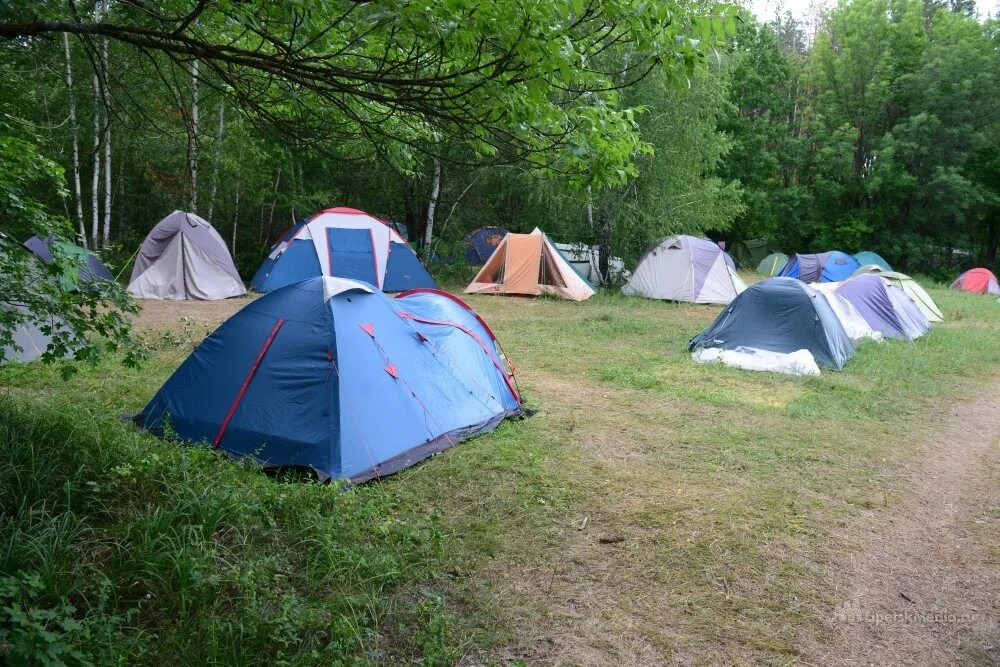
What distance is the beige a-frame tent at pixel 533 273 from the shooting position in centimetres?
1446

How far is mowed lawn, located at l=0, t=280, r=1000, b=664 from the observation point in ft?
9.07

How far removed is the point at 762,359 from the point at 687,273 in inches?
274

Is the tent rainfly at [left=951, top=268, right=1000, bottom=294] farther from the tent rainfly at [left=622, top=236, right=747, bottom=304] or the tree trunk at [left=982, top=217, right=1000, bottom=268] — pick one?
the tent rainfly at [left=622, top=236, right=747, bottom=304]

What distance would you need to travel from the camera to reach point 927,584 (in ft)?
11.7

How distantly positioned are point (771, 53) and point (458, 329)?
27.0 metres

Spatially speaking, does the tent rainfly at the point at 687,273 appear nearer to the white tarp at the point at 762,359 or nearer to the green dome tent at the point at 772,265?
the white tarp at the point at 762,359

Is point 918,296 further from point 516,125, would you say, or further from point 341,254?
point 516,125

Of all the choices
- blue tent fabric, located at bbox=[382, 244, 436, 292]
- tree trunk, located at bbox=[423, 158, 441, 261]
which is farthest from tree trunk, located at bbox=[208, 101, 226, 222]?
tree trunk, located at bbox=[423, 158, 441, 261]

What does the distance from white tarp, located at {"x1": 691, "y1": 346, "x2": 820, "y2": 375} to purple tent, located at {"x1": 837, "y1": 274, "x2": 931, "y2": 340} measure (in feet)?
10.7

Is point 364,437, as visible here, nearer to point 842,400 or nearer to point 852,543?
point 852,543

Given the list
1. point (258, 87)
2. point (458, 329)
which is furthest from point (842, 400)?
point (258, 87)

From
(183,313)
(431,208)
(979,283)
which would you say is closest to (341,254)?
(183,313)

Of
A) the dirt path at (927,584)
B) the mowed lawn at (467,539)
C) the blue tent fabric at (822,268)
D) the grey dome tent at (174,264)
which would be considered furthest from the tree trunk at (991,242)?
the grey dome tent at (174,264)

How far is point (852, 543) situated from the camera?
395cm
